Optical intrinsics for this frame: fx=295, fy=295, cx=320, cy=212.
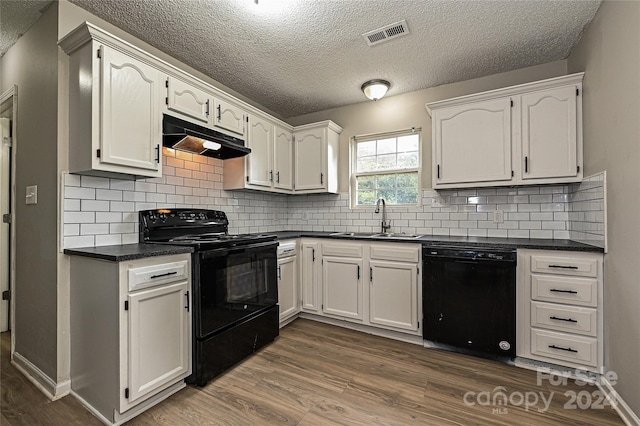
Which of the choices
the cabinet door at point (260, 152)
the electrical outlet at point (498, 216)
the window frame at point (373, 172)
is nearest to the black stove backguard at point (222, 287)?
the cabinet door at point (260, 152)

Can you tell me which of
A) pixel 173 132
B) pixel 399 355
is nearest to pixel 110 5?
pixel 173 132

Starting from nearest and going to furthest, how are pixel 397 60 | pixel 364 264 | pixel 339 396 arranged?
1. pixel 339 396
2. pixel 397 60
3. pixel 364 264

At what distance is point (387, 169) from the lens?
3547 mm

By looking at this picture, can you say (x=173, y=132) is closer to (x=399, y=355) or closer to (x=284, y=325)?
(x=284, y=325)

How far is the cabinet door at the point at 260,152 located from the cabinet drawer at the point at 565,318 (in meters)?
2.69

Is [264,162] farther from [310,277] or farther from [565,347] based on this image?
[565,347]

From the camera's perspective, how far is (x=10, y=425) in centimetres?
164

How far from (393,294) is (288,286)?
107cm

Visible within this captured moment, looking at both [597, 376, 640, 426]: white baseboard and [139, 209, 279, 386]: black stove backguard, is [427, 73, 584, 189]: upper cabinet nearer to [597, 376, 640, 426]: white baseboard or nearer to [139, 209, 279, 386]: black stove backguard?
[597, 376, 640, 426]: white baseboard

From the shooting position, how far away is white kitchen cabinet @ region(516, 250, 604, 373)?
6.66 feet

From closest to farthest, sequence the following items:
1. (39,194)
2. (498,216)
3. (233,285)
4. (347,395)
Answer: (347,395) → (39,194) → (233,285) → (498,216)

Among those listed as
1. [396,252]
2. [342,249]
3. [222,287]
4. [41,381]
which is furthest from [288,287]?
[41,381]

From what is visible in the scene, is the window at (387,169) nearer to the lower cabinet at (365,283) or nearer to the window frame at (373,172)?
the window frame at (373,172)

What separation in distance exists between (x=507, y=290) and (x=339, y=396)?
1.49 m
